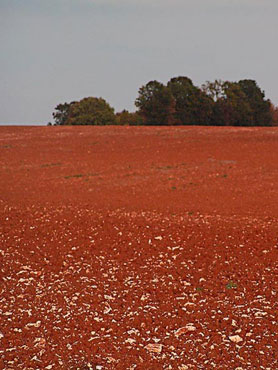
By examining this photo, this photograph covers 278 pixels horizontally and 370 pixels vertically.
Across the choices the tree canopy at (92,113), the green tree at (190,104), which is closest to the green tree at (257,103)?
the green tree at (190,104)

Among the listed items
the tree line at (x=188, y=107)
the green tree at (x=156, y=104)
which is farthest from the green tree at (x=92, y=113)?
the green tree at (x=156, y=104)

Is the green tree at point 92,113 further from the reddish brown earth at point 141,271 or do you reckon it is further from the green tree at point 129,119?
the reddish brown earth at point 141,271

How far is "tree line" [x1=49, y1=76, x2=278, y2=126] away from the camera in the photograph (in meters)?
51.3

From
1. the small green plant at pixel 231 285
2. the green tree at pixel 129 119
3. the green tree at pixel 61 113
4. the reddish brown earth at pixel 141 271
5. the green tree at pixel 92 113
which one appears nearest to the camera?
the reddish brown earth at pixel 141 271

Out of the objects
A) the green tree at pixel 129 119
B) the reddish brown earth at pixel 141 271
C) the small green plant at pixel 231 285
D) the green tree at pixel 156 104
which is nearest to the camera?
the reddish brown earth at pixel 141 271

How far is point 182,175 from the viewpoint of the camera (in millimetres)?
17312

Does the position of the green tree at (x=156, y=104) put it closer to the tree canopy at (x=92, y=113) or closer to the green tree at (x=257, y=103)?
the tree canopy at (x=92, y=113)

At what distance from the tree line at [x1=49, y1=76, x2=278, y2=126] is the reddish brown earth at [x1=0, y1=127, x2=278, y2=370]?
3476 cm

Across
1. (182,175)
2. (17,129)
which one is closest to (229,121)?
(17,129)

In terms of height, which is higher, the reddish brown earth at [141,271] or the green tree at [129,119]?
the green tree at [129,119]

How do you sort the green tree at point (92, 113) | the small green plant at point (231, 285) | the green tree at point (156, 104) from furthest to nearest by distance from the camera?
the green tree at point (92, 113), the green tree at point (156, 104), the small green plant at point (231, 285)

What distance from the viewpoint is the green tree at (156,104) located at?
50844 millimetres

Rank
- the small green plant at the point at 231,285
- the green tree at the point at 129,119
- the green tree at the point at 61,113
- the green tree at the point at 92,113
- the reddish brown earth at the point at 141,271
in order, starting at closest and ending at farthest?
the reddish brown earth at the point at 141,271, the small green plant at the point at 231,285, the green tree at the point at 92,113, the green tree at the point at 129,119, the green tree at the point at 61,113

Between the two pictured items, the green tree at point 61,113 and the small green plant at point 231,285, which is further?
the green tree at point 61,113
